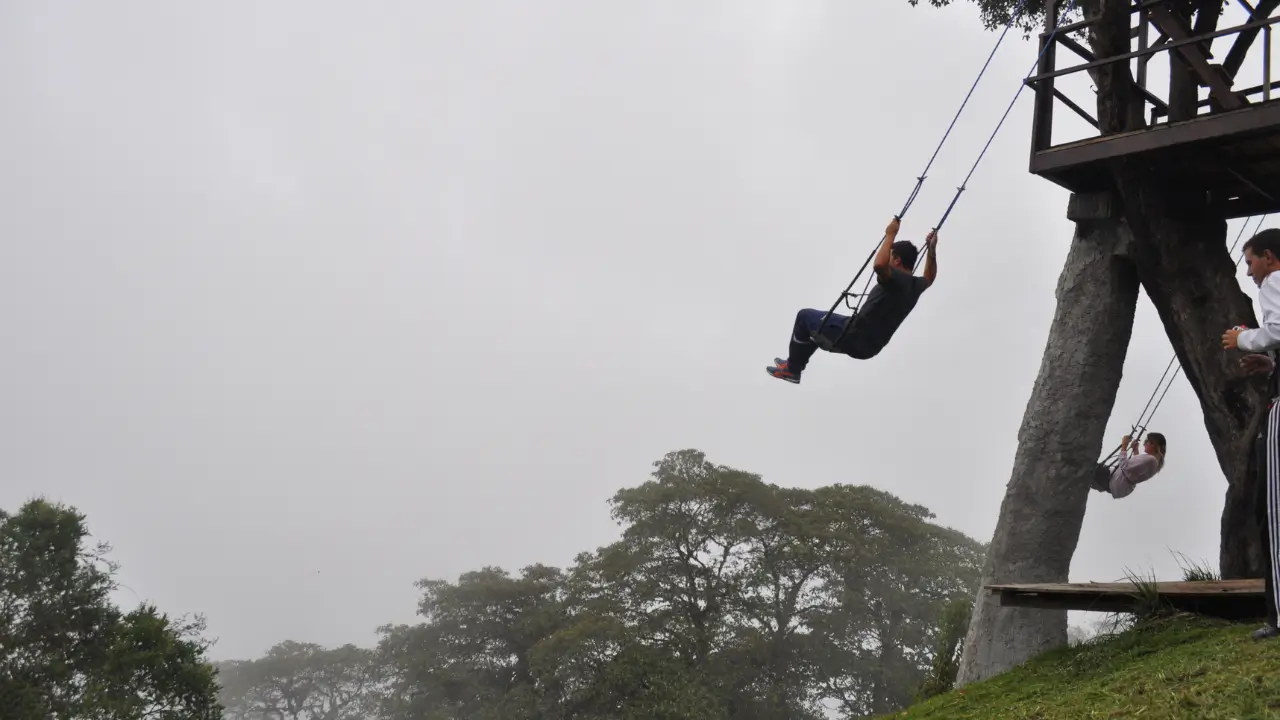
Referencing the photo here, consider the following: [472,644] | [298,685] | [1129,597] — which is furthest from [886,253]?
[298,685]

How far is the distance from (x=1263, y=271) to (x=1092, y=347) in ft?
11.1

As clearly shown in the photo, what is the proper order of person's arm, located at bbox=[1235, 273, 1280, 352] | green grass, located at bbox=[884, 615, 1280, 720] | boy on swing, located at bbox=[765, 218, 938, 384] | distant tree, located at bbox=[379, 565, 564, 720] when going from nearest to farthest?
green grass, located at bbox=[884, 615, 1280, 720], person's arm, located at bbox=[1235, 273, 1280, 352], boy on swing, located at bbox=[765, 218, 938, 384], distant tree, located at bbox=[379, 565, 564, 720]

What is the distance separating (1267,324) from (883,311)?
3511mm

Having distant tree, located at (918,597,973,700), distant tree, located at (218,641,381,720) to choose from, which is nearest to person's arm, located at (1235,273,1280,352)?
distant tree, located at (918,597,973,700)

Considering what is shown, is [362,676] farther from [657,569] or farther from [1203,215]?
[1203,215]

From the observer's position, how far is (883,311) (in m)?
7.33

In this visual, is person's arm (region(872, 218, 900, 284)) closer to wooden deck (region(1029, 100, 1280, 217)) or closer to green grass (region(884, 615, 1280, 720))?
wooden deck (region(1029, 100, 1280, 217))

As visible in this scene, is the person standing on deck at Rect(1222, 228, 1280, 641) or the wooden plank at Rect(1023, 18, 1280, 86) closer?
the person standing on deck at Rect(1222, 228, 1280, 641)

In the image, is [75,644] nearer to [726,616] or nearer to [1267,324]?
[726,616]

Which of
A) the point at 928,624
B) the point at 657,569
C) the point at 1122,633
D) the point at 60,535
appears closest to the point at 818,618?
the point at 928,624

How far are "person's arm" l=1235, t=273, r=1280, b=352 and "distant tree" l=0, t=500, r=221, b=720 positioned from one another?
17.9m

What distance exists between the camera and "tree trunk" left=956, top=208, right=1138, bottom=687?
7.22 m

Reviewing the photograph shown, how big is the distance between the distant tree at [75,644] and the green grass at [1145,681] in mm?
16133

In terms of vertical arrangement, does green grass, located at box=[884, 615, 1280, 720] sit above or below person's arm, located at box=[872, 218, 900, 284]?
below
